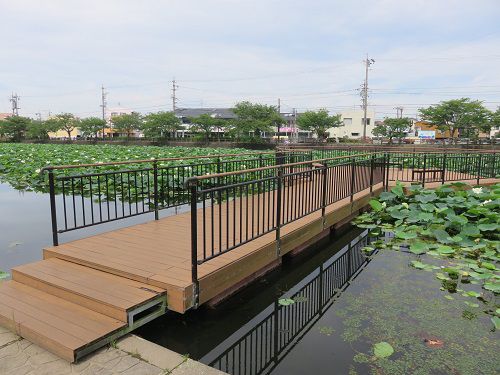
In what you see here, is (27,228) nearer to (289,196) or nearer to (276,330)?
(289,196)

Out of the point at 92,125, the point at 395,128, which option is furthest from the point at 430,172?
the point at 92,125

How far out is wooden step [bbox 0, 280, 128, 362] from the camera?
2471 millimetres

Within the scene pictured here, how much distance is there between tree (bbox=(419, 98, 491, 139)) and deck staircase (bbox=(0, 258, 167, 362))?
42.1 metres

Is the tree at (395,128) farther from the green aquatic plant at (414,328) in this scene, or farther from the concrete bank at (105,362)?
the concrete bank at (105,362)

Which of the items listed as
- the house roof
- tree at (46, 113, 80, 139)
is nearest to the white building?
the house roof

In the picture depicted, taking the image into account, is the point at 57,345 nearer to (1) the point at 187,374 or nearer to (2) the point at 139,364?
(2) the point at 139,364

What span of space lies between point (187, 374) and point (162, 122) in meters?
50.0

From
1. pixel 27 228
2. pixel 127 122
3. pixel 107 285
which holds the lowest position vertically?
pixel 27 228

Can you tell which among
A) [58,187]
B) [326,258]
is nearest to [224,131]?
[58,187]

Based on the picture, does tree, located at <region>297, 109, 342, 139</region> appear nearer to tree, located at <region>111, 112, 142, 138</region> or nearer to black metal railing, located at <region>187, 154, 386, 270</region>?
tree, located at <region>111, 112, 142, 138</region>

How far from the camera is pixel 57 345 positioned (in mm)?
2461

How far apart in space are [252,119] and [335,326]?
142 ft

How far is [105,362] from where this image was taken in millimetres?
2420

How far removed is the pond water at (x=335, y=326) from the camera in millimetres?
2826
